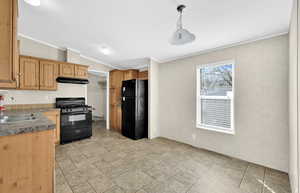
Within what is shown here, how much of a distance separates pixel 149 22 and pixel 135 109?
2413mm

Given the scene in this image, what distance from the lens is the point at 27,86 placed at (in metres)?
3.22

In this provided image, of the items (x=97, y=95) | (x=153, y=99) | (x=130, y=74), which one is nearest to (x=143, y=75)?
(x=130, y=74)

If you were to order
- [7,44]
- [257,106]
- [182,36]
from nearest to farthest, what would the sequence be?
1. [7,44]
2. [182,36]
3. [257,106]

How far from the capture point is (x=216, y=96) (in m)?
3.06

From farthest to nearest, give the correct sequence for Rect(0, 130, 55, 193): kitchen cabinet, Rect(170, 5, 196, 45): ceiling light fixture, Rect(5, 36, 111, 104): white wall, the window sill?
Rect(5, 36, 111, 104): white wall → the window sill → Rect(170, 5, 196, 45): ceiling light fixture → Rect(0, 130, 55, 193): kitchen cabinet

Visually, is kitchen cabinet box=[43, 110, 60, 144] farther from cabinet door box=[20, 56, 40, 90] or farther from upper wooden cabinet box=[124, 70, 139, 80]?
upper wooden cabinet box=[124, 70, 139, 80]

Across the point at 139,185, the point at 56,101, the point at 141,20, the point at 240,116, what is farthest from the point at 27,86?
the point at 240,116

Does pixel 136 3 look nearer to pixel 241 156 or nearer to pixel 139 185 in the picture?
pixel 139 185

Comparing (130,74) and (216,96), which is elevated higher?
(130,74)

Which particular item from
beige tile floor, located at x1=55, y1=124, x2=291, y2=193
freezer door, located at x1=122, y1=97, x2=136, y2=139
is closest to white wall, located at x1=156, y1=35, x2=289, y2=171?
beige tile floor, located at x1=55, y1=124, x2=291, y2=193

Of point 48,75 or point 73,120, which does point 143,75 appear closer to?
point 73,120

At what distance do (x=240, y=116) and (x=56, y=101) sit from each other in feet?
15.5

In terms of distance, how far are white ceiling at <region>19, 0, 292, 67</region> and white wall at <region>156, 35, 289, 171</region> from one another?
0.29 meters

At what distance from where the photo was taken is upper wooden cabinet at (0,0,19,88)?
1155 mm
